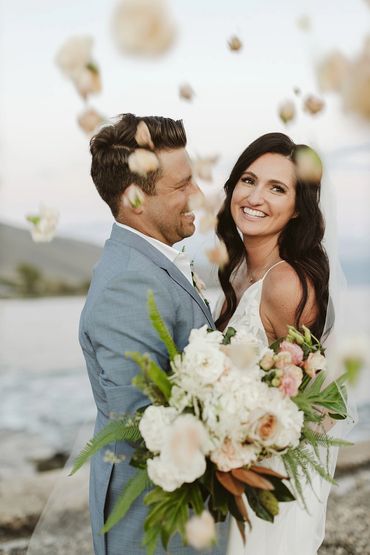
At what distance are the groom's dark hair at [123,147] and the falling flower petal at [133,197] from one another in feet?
0.04

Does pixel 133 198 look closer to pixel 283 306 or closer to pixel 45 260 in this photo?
pixel 283 306

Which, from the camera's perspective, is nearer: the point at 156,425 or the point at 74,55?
the point at 74,55

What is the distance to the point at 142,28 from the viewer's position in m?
1.07

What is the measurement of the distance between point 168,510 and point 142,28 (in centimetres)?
97

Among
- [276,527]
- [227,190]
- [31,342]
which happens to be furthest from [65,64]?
[31,342]

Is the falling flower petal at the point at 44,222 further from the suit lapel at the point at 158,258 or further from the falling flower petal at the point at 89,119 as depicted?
the falling flower petal at the point at 89,119

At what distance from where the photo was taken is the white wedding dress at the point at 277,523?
2051 mm

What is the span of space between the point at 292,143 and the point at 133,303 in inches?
36.0

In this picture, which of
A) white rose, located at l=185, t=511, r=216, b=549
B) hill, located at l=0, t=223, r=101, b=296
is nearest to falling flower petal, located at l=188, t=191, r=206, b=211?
white rose, located at l=185, t=511, r=216, b=549

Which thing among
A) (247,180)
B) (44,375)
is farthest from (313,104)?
(44,375)

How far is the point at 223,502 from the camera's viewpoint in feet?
Result: 5.11

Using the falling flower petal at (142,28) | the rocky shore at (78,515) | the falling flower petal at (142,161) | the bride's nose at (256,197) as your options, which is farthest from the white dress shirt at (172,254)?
the rocky shore at (78,515)

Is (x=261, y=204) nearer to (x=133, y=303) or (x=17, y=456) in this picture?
(x=133, y=303)

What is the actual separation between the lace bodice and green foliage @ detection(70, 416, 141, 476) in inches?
23.6
